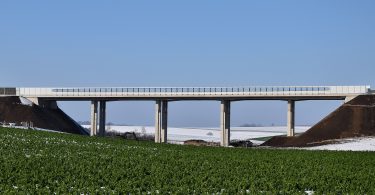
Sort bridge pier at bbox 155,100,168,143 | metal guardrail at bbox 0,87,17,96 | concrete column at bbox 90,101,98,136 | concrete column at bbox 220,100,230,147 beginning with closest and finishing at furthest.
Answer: concrete column at bbox 220,100,230,147 < bridge pier at bbox 155,100,168,143 < concrete column at bbox 90,101,98,136 < metal guardrail at bbox 0,87,17,96

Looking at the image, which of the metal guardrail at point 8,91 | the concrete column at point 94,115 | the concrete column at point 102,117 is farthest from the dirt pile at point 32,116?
the concrete column at point 102,117

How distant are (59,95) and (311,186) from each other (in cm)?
7853

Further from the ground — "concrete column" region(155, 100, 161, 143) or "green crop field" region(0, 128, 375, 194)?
"concrete column" region(155, 100, 161, 143)

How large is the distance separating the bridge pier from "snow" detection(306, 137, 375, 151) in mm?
33306

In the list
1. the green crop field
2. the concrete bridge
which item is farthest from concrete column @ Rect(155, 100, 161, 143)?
the green crop field

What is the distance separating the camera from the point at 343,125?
275 ft

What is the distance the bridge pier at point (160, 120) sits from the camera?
98.1 metres

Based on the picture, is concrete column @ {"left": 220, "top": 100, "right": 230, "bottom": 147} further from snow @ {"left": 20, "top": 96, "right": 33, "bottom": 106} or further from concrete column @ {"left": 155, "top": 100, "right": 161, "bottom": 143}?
snow @ {"left": 20, "top": 96, "right": 33, "bottom": 106}

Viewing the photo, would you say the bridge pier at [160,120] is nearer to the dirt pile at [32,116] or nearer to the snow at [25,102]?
the dirt pile at [32,116]

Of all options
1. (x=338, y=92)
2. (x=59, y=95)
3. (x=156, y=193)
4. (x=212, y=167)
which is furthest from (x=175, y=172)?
(x=59, y=95)

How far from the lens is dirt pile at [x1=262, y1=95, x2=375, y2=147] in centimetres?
8147

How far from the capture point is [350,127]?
271 ft

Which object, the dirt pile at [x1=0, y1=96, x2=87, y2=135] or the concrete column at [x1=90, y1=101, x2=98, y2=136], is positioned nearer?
the dirt pile at [x1=0, y1=96, x2=87, y2=135]

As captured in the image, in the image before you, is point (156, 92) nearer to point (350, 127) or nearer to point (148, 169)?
point (350, 127)
